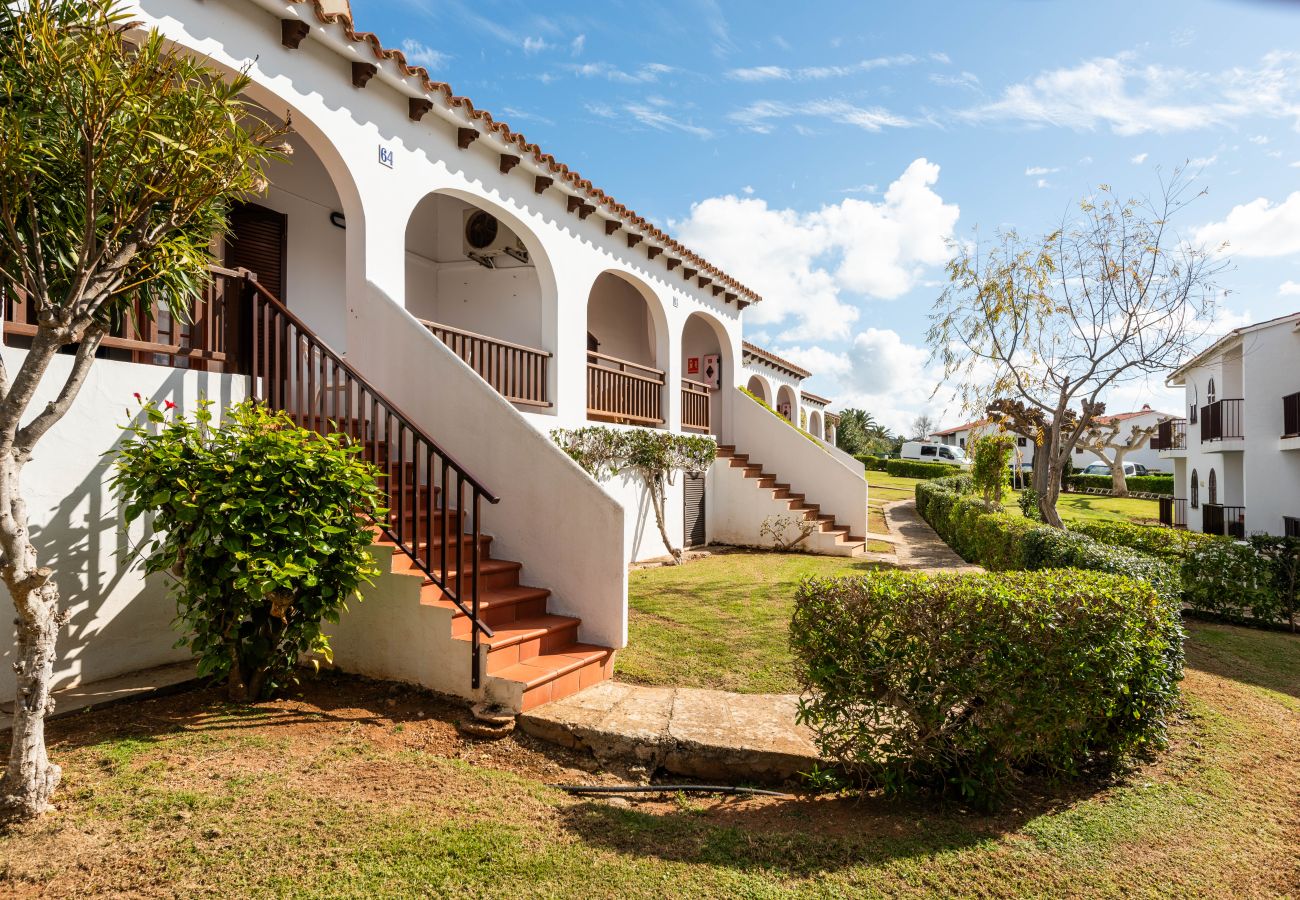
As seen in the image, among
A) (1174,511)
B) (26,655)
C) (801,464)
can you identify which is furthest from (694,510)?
(1174,511)

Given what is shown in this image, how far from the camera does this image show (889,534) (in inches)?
693

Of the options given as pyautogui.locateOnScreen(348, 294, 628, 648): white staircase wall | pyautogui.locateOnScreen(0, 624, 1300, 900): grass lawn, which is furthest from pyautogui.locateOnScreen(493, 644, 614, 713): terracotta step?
pyautogui.locateOnScreen(0, 624, 1300, 900): grass lawn

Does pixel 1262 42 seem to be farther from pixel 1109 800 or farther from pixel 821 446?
pixel 821 446

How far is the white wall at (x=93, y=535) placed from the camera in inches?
182

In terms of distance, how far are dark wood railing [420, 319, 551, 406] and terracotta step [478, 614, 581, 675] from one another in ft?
11.4

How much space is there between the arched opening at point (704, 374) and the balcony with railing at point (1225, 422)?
16.3 m

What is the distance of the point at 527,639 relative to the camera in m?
5.28

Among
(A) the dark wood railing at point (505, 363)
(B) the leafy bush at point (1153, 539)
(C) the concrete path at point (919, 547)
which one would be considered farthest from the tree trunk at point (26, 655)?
(B) the leafy bush at point (1153, 539)

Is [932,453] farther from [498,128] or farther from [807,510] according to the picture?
[498,128]

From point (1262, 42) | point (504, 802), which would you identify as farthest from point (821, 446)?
point (504, 802)

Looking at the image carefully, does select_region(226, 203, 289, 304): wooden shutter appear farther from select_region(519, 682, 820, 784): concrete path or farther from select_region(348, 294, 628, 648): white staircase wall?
select_region(519, 682, 820, 784): concrete path

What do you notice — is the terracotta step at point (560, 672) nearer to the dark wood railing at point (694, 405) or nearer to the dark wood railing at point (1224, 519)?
the dark wood railing at point (694, 405)

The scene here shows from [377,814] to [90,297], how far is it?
2938mm

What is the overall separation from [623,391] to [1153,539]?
8.68 m
